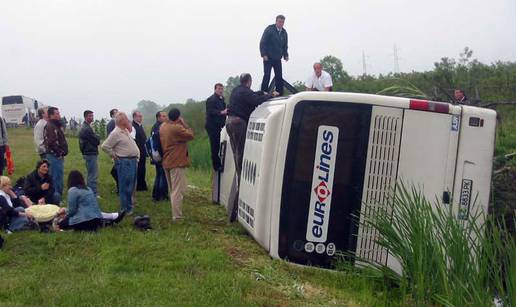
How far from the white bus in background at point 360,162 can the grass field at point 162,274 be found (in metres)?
0.44

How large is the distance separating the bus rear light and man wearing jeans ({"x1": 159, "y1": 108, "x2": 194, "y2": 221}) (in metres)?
3.77

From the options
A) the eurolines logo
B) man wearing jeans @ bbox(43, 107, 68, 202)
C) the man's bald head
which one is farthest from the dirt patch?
the man's bald head

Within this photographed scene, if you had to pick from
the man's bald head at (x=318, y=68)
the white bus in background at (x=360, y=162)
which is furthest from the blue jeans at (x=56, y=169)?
the white bus in background at (x=360, y=162)

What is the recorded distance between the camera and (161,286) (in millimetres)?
6031

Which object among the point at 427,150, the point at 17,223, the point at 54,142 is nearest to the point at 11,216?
the point at 17,223

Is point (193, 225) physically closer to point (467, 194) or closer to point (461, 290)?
point (467, 194)

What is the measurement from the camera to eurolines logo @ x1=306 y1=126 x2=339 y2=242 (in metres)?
6.80

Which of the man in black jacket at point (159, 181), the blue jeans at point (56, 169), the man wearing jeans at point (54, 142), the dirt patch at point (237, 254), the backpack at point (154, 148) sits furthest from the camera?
the man in black jacket at point (159, 181)

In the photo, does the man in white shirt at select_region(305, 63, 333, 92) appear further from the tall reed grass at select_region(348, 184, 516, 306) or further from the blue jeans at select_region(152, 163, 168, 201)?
the tall reed grass at select_region(348, 184, 516, 306)

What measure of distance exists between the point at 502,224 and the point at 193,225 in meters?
5.70

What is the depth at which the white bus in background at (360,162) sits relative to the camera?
22.1ft

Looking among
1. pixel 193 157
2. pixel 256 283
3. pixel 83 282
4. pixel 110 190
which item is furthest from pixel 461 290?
pixel 193 157

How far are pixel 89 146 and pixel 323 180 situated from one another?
5423 mm

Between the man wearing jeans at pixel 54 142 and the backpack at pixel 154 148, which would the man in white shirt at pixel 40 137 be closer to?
the man wearing jeans at pixel 54 142
